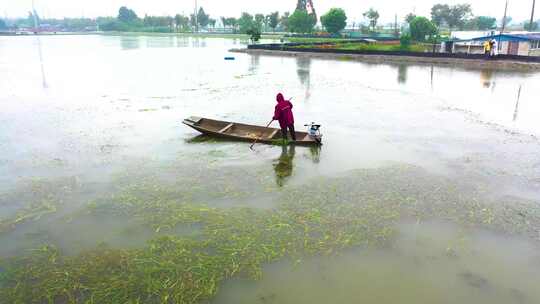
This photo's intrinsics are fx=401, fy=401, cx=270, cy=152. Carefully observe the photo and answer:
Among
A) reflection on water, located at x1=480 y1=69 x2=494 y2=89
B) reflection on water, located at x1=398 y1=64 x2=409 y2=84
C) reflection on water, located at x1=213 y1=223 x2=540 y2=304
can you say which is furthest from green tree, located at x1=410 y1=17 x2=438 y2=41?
reflection on water, located at x1=213 y1=223 x2=540 y2=304

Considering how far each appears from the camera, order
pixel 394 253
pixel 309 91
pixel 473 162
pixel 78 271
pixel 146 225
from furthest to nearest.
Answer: pixel 309 91, pixel 473 162, pixel 146 225, pixel 394 253, pixel 78 271

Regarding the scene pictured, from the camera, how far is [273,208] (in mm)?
8164

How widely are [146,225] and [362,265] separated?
155 inches

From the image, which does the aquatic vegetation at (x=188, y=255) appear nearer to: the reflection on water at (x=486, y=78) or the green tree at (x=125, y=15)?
the reflection on water at (x=486, y=78)

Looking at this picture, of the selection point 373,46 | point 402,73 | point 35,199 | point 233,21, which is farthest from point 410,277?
point 233,21

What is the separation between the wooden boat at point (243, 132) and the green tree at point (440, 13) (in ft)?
312

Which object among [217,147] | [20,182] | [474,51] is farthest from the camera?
[474,51]

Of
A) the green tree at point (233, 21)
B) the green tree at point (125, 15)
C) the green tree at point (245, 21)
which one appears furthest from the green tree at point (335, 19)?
the green tree at point (125, 15)

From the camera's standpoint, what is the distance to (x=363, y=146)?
12.3 metres

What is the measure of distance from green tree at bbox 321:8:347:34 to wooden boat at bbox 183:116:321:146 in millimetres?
72105

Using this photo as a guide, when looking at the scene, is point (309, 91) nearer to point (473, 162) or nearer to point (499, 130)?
point (499, 130)

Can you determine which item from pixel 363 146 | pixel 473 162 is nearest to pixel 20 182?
pixel 363 146

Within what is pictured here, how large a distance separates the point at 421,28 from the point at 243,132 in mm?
57506

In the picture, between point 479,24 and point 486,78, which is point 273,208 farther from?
point 479,24
